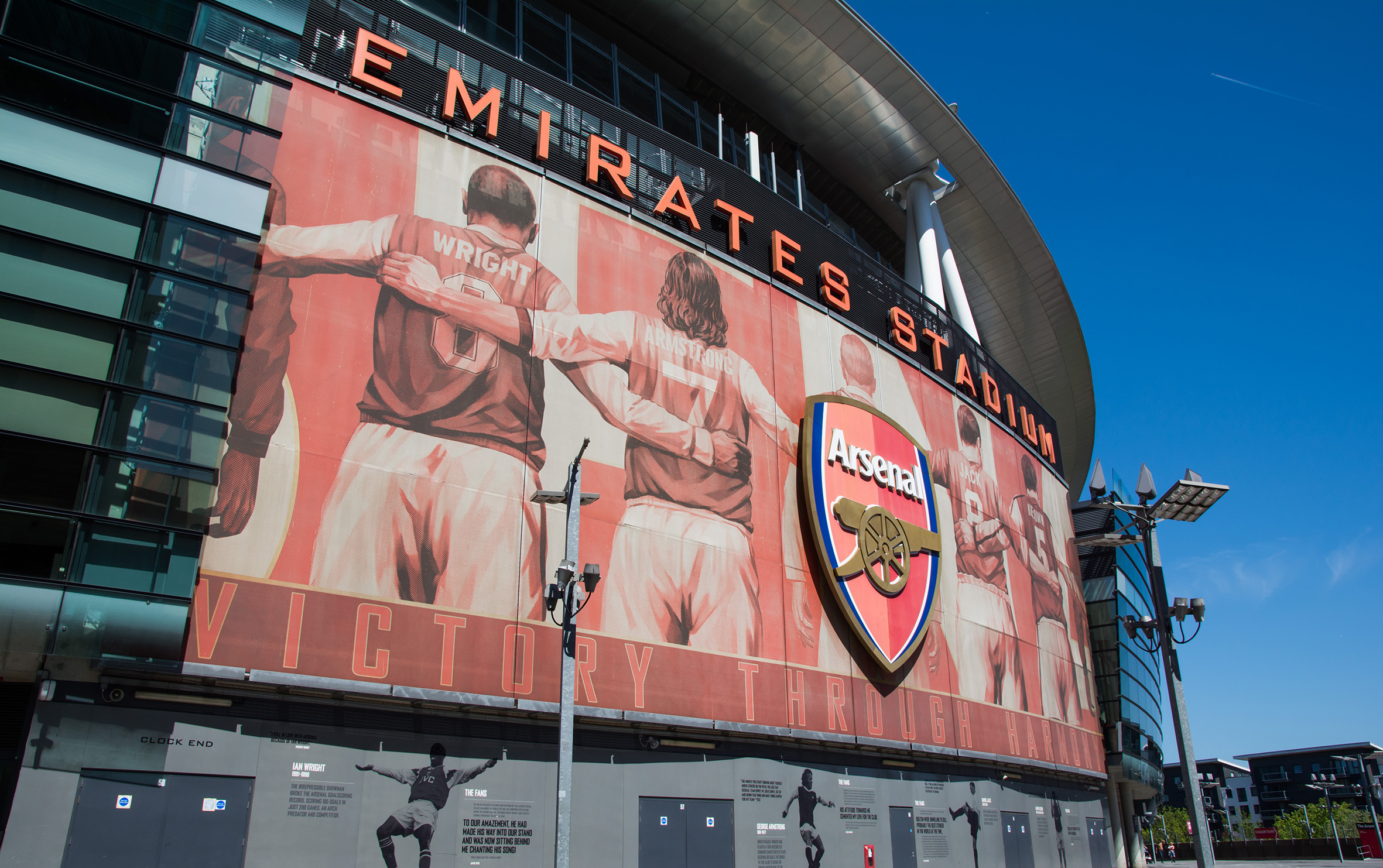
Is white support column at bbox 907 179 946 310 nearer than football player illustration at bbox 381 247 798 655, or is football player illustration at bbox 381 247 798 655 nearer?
football player illustration at bbox 381 247 798 655

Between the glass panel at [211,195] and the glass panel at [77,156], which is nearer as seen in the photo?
the glass panel at [77,156]

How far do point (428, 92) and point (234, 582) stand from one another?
12596 mm

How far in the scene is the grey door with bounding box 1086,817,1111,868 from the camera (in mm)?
37656

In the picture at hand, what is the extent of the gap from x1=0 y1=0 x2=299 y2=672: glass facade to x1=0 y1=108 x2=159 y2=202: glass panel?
1.1 inches

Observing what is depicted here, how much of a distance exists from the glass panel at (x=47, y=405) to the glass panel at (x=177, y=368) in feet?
2.09

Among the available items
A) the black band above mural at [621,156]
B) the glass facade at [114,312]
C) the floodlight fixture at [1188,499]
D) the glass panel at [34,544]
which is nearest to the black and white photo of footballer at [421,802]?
the glass facade at [114,312]

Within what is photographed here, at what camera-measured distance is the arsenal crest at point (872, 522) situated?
1045 inches

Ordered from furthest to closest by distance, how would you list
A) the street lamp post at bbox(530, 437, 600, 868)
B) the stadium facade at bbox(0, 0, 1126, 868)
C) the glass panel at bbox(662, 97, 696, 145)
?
the glass panel at bbox(662, 97, 696, 145) < the stadium facade at bbox(0, 0, 1126, 868) < the street lamp post at bbox(530, 437, 600, 868)

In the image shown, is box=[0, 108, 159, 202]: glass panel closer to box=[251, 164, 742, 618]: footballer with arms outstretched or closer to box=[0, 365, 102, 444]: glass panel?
box=[251, 164, 742, 618]: footballer with arms outstretched

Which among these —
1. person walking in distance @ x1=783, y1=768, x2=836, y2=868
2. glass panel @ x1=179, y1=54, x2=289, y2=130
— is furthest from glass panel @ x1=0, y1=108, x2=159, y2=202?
person walking in distance @ x1=783, y1=768, x2=836, y2=868

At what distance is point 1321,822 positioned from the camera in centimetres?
10162

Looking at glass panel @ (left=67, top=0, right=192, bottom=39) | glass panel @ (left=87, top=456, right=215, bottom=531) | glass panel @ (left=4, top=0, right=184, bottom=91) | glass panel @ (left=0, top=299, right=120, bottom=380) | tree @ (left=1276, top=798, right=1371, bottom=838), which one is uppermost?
glass panel @ (left=67, top=0, right=192, bottom=39)

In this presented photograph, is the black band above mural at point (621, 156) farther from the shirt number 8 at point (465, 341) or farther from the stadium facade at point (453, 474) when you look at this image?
the shirt number 8 at point (465, 341)

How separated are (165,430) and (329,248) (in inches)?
207
